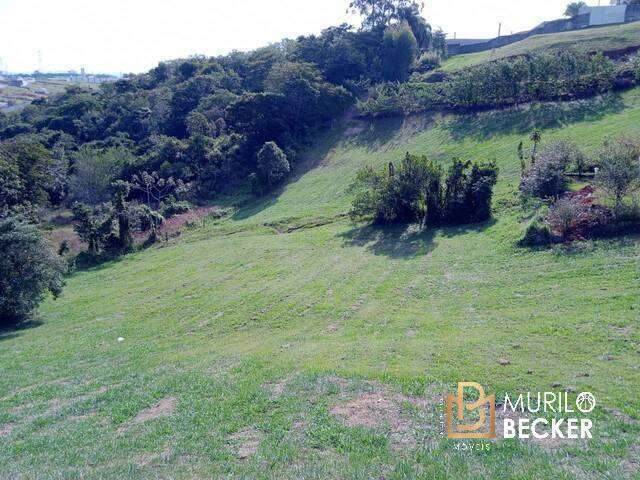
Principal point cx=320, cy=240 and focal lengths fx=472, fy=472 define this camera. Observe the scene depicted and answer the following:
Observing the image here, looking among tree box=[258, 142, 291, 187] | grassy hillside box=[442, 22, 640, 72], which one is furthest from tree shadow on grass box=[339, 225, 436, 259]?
grassy hillside box=[442, 22, 640, 72]

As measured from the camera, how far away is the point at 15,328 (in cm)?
2778

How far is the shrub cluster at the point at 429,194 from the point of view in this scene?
34219 millimetres

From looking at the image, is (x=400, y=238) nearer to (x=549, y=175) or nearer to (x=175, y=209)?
(x=549, y=175)

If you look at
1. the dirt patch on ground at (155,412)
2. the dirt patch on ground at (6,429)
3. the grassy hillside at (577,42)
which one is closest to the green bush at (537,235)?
the dirt patch on ground at (155,412)

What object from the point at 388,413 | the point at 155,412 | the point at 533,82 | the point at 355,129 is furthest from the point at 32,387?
the point at 533,82

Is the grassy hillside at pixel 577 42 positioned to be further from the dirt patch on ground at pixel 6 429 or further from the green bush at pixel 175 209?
the dirt patch on ground at pixel 6 429

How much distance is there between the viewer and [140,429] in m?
11.9

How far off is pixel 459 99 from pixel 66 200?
54584 mm

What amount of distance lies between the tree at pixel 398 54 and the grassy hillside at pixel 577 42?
612 cm

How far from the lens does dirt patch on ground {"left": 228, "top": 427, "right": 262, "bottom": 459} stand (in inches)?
399

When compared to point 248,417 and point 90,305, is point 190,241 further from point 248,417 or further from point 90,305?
point 248,417

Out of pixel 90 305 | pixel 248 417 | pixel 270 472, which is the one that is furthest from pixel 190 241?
pixel 270 472

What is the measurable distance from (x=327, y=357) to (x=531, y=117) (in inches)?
1762

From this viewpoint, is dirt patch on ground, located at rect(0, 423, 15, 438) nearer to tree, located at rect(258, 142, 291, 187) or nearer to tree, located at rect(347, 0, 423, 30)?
tree, located at rect(258, 142, 291, 187)
